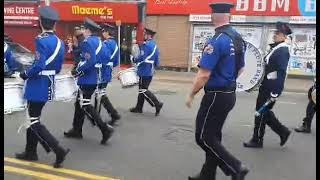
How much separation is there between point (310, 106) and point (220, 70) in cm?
347

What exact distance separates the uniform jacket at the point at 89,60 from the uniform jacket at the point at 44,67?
864mm

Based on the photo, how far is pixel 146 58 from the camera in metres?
8.29

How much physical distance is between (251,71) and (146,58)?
3.23 meters

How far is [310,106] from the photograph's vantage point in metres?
7.41

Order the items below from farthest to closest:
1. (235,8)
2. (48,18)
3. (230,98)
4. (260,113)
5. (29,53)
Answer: (29,53), (260,113), (48,18), (230,98), (235,8)

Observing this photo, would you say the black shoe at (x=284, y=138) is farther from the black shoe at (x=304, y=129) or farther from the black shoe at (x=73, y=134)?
the black shoe at (x=73, y=134)

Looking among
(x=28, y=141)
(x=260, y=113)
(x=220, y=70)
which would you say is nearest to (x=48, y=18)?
(x=28, y=141)

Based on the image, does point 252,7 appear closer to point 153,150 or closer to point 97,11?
point 153,150

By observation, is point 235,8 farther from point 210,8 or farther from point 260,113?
point 260,113

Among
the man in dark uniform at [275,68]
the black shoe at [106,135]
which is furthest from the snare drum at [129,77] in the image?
Result: the man in dark uniform at [275,68]

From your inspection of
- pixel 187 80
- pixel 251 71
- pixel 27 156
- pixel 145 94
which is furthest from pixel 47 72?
pixel 187 80

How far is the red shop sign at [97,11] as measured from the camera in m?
10.1
